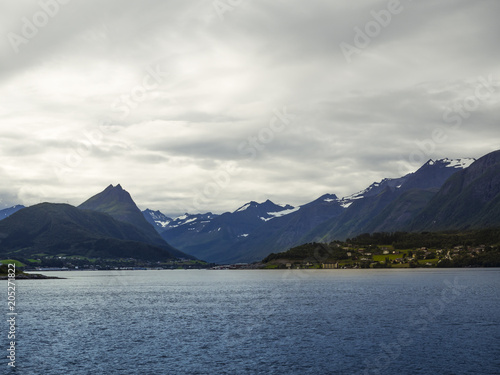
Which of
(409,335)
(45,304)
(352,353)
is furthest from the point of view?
(45,304)

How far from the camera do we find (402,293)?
16375cm

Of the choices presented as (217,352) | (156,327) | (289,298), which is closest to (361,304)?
(289,298)

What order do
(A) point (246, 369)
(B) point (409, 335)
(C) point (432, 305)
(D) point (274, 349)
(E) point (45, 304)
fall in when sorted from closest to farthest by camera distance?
(A) point (246, 369)
(D) point (274, 349)
(B) point (409, 335)
(C) point (432, 305)
(E) point (45, 304)

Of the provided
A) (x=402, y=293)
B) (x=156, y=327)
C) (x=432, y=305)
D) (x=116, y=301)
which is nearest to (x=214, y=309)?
(x=156, y=327)

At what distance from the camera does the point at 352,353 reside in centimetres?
7119

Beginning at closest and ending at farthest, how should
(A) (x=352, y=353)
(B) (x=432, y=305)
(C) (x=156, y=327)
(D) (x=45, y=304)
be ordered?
(A) (x=352, y=353)
(C) (x=156, y=327)
(B) (x=432, y=305)
(D) (x=45, y=304)

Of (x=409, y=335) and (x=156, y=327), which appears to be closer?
(x=409, y=335)

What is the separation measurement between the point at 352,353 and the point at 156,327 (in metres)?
45.2

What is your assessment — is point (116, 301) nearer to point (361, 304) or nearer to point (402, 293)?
point (361, 304)

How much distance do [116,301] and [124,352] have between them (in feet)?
305

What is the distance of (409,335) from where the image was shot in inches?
3332

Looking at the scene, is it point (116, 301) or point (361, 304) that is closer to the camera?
point (361, 304)

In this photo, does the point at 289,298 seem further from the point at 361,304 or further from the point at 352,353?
the point at 352,353

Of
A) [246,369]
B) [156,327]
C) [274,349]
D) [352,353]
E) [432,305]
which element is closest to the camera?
[246,369]
